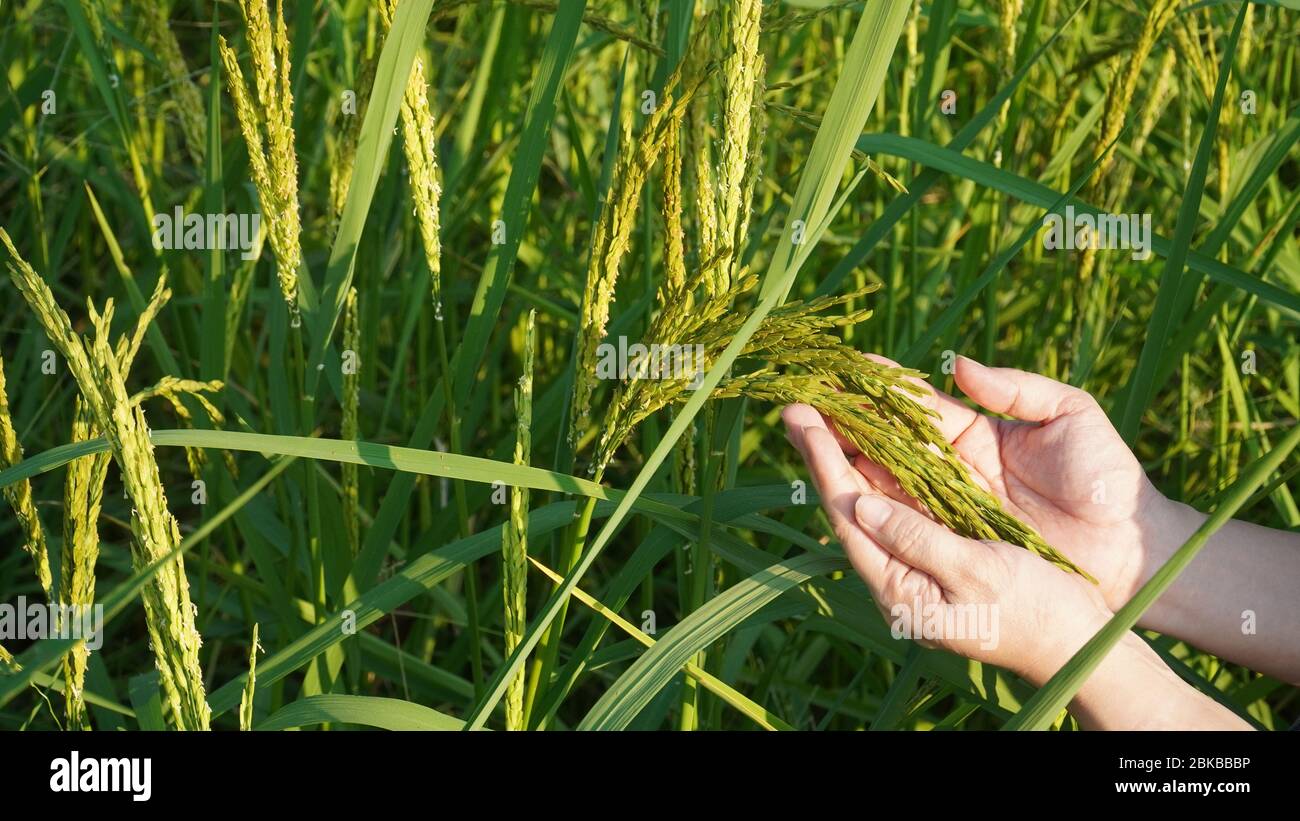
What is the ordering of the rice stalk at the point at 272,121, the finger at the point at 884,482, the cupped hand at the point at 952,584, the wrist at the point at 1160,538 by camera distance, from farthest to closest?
the wrist at the point at 1160,538 < the finger at the point at 884,482 < the cupped hand at the point at 952,584 < the rice stalk at the point at 272,121

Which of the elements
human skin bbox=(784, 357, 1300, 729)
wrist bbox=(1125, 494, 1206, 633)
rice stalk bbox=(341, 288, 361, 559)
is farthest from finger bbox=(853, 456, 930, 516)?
rice stalk bbox=(341, 288, 361, 559)

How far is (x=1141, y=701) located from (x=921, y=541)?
0.95 ft

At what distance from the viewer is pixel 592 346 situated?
3.14ft

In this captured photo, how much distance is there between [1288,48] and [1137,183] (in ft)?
1.67

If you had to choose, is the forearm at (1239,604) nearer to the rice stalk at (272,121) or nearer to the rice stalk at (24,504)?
the rice stalk at (272,121)

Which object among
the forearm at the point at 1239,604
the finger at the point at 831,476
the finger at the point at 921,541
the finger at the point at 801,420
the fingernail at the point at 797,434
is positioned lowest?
the forearm at the point at 1239,604

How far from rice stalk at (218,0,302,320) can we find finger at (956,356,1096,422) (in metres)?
0.78

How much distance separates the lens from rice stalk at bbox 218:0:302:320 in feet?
3.28

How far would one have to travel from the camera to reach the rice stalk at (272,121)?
1.00 m

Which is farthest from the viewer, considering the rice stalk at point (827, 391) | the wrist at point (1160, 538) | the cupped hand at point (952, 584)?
the wrist at point (1160, 538)

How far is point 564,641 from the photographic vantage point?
6.91ft

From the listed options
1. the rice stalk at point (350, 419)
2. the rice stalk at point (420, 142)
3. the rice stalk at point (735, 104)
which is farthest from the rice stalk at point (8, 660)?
the rice stalk at point (735, 104)

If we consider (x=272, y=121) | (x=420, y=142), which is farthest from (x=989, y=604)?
(x=272, y=121)
